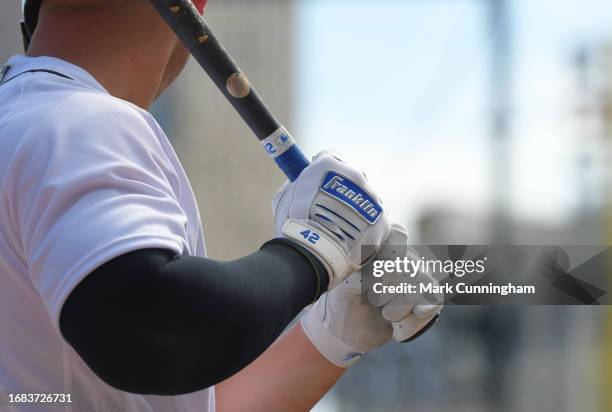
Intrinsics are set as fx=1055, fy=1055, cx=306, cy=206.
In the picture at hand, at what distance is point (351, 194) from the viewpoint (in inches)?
71.2

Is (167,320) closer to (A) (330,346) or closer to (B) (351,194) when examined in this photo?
(B) (351,194)

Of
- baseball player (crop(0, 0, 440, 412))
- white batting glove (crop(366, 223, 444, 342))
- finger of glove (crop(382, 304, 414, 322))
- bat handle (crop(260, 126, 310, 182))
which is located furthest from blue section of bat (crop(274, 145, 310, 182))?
finger of glove (crop(382, 304, 414, 322))

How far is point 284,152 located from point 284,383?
522 mm

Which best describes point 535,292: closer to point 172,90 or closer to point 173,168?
point 173,168

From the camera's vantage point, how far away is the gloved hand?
2105 millimetres

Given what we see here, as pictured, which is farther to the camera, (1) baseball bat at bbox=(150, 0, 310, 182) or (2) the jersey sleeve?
(1) baseball bat at bbox=(150, 0, 310, 182)

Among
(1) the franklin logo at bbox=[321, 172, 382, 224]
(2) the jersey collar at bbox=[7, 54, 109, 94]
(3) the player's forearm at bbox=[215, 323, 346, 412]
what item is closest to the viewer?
(2) the jersey collar at bbox=[7, 54, 109, 94]

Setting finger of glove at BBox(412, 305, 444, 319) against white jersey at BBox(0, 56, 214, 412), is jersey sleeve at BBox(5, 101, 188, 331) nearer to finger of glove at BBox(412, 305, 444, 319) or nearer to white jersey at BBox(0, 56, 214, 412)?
white jersey at BBox(0, 56, 214, 412)

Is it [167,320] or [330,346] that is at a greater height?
[167,320]

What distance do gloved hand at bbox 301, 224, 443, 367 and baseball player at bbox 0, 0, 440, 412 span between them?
0.23 meters

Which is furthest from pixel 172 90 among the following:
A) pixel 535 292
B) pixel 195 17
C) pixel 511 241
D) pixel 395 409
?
pixel 195 17

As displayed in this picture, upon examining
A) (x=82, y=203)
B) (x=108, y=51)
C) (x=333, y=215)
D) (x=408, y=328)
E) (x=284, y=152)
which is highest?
(x=108, y=51)

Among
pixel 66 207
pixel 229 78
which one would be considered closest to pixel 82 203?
pixel 66 207

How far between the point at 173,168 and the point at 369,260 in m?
0.48
